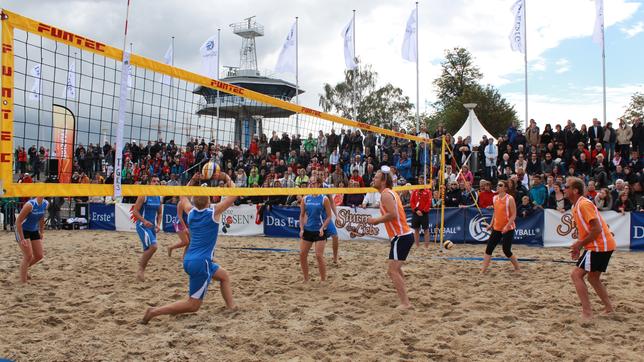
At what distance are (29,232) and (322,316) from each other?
14.8 feet

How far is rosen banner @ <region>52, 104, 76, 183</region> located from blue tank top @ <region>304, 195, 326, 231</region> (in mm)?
3454

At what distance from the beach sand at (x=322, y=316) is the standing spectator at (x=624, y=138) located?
6139mm

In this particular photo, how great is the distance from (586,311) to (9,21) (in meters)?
5.75

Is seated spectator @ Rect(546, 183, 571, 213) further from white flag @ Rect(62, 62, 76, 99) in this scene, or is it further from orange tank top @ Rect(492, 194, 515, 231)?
white flag @ Rect(62, 62, 76, 99)

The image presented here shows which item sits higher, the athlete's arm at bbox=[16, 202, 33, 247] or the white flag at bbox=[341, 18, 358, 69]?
the white flag at bbox=[341, 18, 358, 69]

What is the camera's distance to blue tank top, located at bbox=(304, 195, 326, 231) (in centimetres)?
726

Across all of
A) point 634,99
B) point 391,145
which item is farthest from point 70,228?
point 634,99

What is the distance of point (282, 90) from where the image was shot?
1507 inches

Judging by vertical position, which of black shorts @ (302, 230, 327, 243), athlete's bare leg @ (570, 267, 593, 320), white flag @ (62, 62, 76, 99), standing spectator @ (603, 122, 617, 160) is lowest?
athlete's bare leg @ (570, 267, 593, 320)

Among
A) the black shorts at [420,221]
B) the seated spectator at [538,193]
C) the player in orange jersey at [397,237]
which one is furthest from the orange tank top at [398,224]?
the seated spectator at [538,193]

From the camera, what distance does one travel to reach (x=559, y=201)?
39.7ft

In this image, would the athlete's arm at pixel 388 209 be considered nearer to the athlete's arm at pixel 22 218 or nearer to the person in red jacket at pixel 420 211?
the athlete's arm at pixel 22 218

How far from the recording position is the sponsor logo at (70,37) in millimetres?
4051

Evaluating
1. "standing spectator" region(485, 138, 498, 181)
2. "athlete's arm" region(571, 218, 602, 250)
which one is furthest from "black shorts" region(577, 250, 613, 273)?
"standing spectator" region(485, 138, 498, 181)
